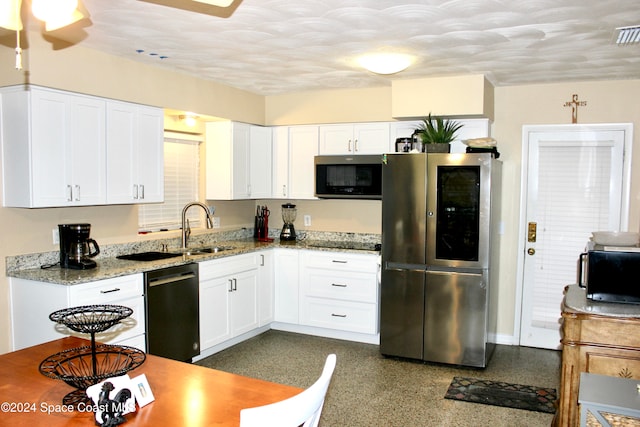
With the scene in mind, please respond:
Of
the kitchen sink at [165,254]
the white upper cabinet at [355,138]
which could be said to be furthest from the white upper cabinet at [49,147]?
the white upper cabinet at [355,138]

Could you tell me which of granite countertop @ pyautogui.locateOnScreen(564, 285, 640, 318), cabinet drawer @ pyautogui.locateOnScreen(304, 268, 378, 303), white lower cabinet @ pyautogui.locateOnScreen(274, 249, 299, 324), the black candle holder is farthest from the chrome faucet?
granite countertop @ pyautogui.locateOnScreen(564, 285, 640, 318)

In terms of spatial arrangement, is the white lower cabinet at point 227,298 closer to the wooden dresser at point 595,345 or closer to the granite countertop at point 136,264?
the granite countertop at point 136,264

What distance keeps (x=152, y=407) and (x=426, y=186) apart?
10.4ft

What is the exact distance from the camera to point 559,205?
4758mm

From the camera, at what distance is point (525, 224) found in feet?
15.9

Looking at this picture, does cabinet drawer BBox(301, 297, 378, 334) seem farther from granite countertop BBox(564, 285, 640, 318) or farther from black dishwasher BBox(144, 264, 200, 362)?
granite countertop BBox(564, 285, 640, 318)

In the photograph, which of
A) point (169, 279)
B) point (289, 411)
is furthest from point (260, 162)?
point (289, 411)

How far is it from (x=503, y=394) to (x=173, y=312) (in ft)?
8.32

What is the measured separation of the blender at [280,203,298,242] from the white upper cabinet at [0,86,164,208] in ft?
6.26

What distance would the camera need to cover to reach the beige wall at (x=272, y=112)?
11.6ft

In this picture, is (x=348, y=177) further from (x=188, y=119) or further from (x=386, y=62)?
(x=188, y=119)

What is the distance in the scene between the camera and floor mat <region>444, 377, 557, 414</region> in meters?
3.56

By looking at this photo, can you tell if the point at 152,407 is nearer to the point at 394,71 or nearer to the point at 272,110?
the point at 394,71

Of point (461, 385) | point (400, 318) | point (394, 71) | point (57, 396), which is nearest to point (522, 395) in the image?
point (461, 385)
